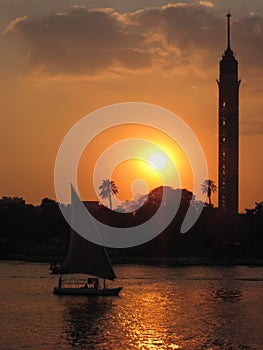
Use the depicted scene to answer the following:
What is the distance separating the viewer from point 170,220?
16400 centimetres

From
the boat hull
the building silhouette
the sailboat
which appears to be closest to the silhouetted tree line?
the building silhouette

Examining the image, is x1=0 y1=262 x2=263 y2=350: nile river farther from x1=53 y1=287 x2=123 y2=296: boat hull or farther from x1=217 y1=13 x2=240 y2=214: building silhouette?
x1=217 y1=13 x2=240 y2=214: building silhouette

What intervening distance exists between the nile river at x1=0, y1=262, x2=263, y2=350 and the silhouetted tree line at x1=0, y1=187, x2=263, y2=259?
4694 cm

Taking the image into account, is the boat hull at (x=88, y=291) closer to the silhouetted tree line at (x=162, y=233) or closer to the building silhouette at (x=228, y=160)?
the silhouetted tree line at (x=162, y=233)

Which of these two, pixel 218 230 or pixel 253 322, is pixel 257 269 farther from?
pixel 253 322

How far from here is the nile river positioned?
190 ft

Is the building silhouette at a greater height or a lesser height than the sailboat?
greater

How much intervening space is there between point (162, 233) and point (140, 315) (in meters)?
88.9

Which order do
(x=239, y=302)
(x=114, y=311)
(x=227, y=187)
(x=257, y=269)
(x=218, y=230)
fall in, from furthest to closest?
(x=227, y=187) → (x=218, y=230) → (x=257, y=269) → (x=239, y=302) → (x=114, y=311)

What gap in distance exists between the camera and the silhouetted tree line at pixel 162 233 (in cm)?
15788

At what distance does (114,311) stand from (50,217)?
10207cm

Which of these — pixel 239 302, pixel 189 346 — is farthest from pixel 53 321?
pixel 239 302

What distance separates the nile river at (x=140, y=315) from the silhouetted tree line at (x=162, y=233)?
46.9 meters

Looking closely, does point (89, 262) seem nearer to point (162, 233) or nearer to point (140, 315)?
point (140, 315)
